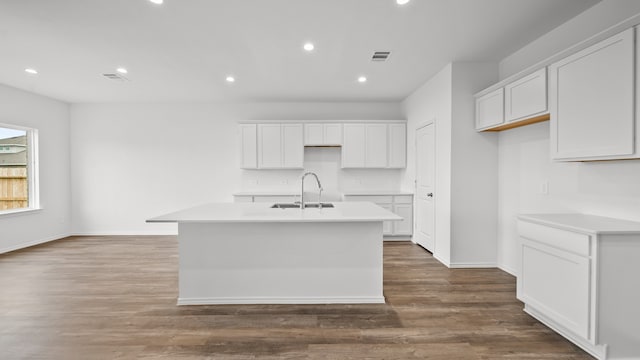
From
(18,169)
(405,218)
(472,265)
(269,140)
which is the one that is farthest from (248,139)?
(472,265)

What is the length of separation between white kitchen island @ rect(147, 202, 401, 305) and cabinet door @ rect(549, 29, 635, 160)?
1.58m

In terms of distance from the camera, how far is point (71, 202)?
6.27 metres

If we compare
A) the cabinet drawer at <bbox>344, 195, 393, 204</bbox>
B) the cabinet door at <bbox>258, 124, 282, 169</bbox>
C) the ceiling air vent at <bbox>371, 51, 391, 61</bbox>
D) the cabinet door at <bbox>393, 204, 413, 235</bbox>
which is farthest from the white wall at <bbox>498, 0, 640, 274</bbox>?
the cabinet door at <bbox>258, 124, 282, 169</bbox>

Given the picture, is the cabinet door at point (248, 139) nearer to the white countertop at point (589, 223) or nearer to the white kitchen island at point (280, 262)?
the white kitchen island at point (280, 262)

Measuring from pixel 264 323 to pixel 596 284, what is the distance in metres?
2.37

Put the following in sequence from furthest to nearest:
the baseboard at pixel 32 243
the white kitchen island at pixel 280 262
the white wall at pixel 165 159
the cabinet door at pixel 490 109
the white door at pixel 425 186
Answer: the white wall at pixel 165 159 < the baseboard at pixel 32 243 < the white door at pixel 425 186 < the cabinet door at pixel 490 109 < the white kitchen island at pixel 280 262

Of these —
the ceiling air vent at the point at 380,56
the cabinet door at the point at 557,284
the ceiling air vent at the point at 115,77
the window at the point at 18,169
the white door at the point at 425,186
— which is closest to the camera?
the cabinet door at the point at 557,284

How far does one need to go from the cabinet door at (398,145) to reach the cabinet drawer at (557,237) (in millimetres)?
3303

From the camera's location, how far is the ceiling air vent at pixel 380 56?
12.1ft

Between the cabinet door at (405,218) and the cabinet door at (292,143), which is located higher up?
the cabinet door at (292,143)

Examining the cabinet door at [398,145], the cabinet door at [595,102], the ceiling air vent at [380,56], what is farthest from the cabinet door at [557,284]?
the cabinet door at [398,145]

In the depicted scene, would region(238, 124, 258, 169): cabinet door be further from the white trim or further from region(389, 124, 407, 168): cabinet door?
the white trim

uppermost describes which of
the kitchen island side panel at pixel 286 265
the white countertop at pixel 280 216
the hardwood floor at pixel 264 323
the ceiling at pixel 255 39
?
the ceiling at pixel 255 39

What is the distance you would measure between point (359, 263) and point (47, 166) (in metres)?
6.18
